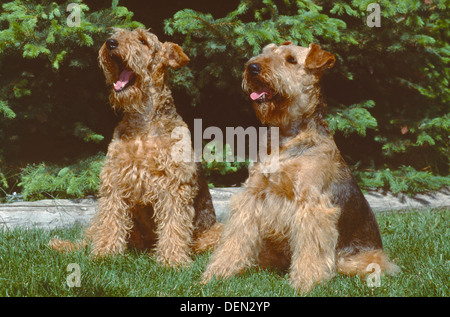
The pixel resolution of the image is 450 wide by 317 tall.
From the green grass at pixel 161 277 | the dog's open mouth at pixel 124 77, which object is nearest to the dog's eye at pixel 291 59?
the dog's open mouth at pixel 124 77

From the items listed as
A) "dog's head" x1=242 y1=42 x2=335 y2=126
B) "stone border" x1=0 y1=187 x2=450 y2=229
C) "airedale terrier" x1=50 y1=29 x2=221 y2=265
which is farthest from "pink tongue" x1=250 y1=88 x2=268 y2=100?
"stone border" x1=0 y1=187 x2=450 y2=229

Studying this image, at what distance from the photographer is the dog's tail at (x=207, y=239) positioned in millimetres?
3883

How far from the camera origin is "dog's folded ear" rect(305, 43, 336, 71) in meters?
3.28

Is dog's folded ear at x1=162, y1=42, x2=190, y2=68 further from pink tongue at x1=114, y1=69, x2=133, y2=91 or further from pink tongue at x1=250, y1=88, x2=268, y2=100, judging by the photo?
pink tongue at x1=250, y1=88, x2=268, y2=100

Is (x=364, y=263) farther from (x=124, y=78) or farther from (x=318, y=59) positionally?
(x=124, y=78)

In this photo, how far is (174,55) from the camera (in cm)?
380

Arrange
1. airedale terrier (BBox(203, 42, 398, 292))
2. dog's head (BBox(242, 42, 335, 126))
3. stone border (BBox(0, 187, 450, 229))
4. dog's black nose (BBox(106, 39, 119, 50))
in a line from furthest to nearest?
stone border (BBox(0, 187, 450, 229)) < dog's black nose (BBox(106, 39, 119, 50)) < dog's head (BBox(242, 42, 335, 126)) < airedale terrier (BBox(203, 42, 398, 292))

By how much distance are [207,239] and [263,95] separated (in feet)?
4.58

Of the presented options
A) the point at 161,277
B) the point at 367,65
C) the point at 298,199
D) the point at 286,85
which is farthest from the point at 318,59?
the point at 367,65

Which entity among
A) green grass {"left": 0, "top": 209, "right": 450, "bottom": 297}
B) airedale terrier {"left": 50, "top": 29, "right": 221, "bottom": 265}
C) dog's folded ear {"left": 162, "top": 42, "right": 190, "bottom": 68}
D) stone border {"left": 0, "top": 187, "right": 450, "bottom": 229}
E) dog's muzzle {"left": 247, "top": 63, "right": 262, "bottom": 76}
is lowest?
green grass {"left": 0, "top": 209, "right": 450, "bottom": 297}

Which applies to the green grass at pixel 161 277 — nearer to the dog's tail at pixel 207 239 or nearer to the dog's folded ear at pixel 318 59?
the dog's tail at pixel 207 239

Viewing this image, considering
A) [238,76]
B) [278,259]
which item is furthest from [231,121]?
[278,259]

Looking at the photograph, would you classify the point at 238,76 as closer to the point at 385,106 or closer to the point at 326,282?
the point at 385,106

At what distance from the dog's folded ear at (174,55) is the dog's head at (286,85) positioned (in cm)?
73
